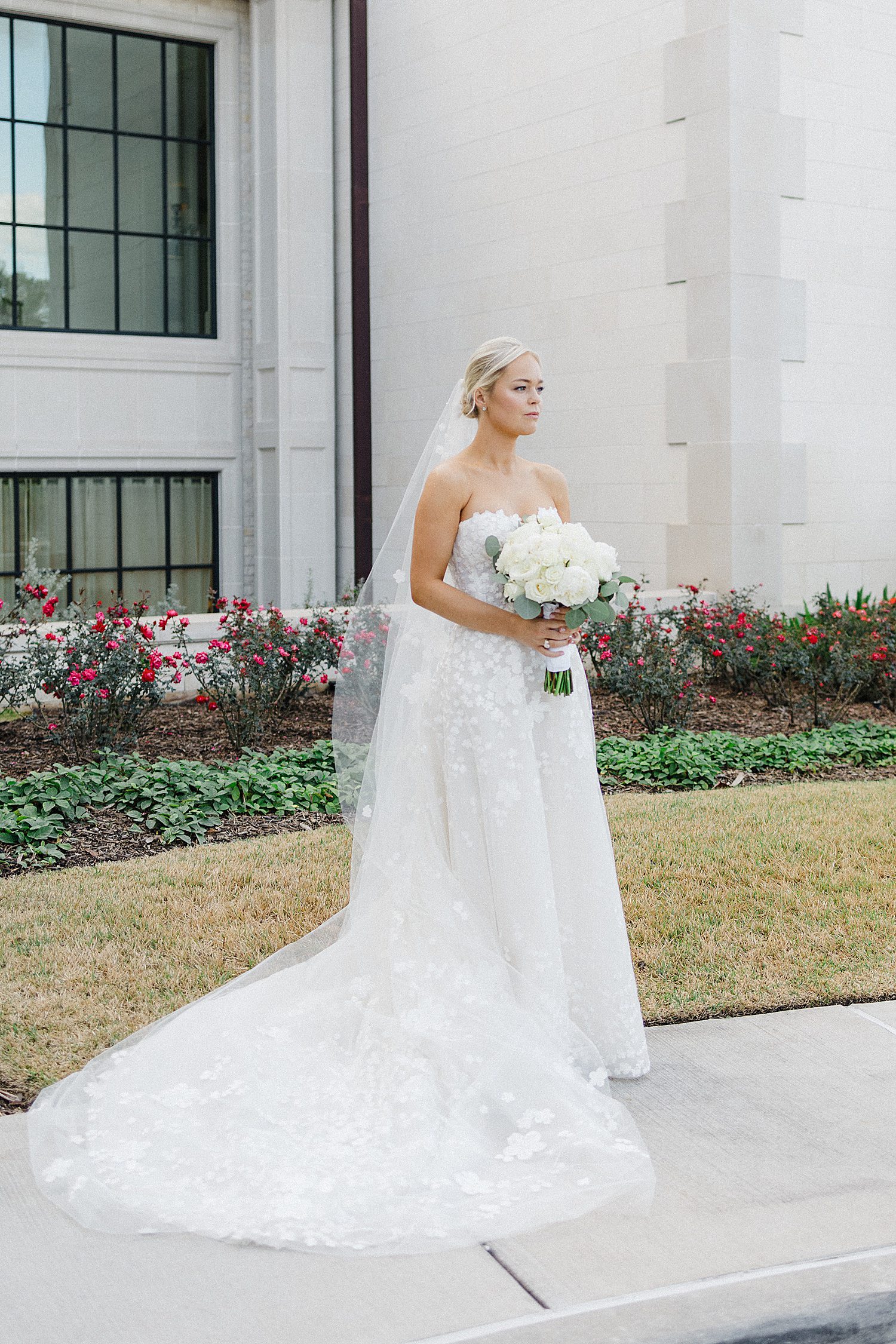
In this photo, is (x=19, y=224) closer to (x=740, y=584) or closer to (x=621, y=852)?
(x=740, y=584)

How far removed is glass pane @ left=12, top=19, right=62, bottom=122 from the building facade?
0.03 meters

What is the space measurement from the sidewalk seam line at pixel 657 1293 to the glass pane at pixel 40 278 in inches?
466

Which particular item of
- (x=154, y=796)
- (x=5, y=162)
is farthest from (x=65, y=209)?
(x=154, y=796)

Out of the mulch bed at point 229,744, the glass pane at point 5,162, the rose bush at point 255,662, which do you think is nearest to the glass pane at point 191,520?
the glass pane at point 5,162

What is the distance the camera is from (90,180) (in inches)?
522

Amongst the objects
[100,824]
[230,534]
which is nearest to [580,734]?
[100,824]

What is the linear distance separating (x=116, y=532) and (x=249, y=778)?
7.06 m

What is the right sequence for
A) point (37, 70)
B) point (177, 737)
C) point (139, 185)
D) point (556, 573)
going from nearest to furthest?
1. point (556, 573)
2. point (177, 737)
3. point (37, 70)
4. point (139, 185)

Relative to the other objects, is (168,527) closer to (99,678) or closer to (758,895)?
(99,678)

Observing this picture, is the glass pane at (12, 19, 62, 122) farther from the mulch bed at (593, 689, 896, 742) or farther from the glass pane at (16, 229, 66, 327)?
the mulch bed at (593, 689, 896, 742)

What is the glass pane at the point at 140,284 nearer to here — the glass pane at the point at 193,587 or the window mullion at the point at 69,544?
the window mullion at the point at 69,544

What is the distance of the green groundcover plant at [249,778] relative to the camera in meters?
6.61

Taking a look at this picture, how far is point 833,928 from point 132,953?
2.70 m

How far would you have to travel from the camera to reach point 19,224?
13023 mm
